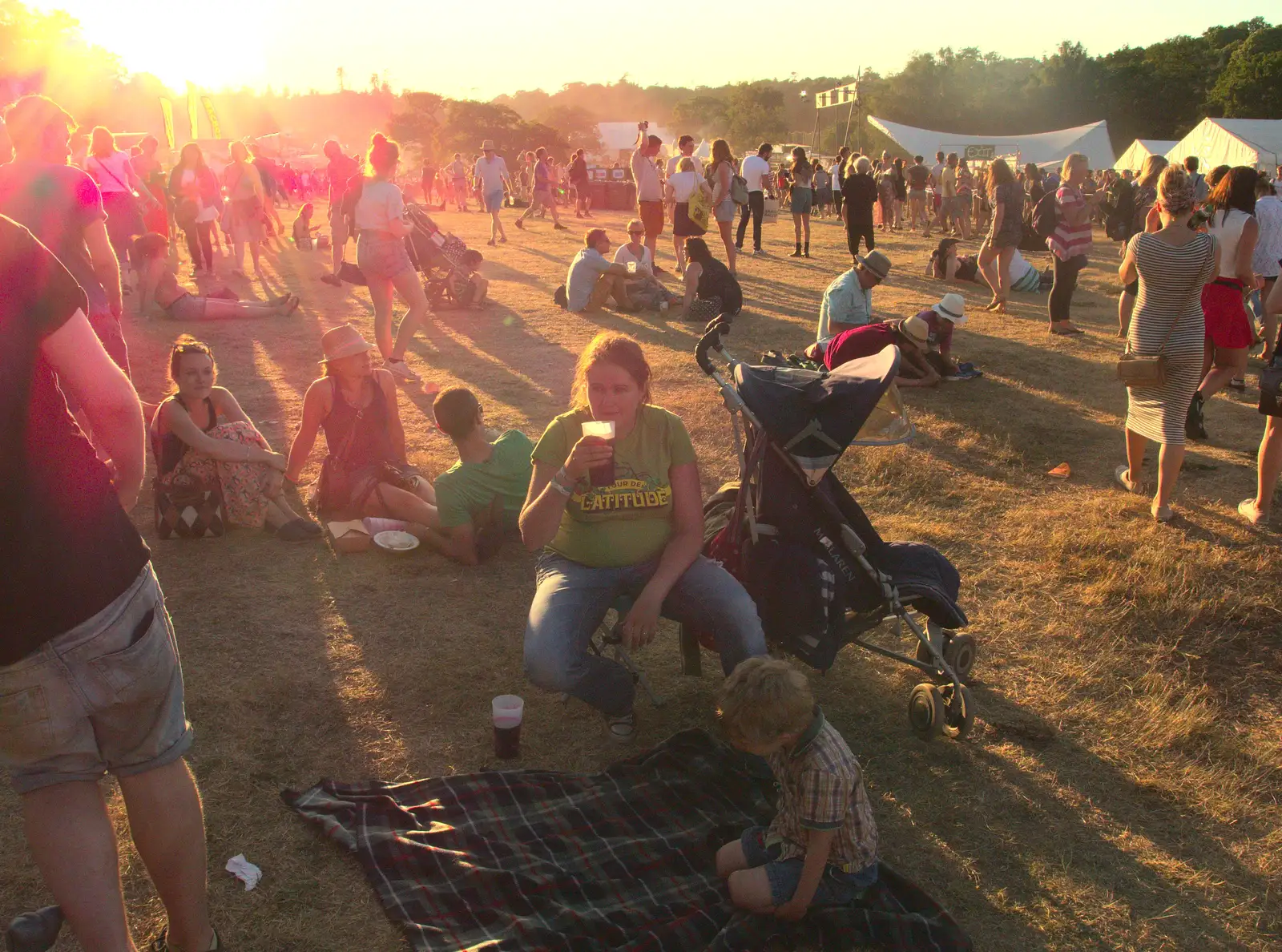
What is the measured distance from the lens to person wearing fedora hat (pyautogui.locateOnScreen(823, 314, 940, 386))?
21.6 ft

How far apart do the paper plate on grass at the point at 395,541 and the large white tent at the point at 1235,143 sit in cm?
2824

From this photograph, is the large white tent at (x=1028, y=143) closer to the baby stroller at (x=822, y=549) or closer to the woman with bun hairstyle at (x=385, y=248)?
the woman with bun hairstyle at (x=385, y=248)

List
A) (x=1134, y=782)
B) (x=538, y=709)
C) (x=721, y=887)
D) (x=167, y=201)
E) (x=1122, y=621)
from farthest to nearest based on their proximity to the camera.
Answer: (x=167, y=201) → (x=1122, y=621) → (x=538, y=709) → (x=1134, y=782) → (x=721, y=887)

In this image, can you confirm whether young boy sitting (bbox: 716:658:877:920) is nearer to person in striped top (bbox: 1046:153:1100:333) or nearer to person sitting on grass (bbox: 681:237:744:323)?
person sitting on grass (bbox: 681:237:744:323)

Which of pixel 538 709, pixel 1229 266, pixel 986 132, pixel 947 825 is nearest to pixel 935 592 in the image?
pixel 947 825

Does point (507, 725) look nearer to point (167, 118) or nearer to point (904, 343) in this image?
point (904, 343)

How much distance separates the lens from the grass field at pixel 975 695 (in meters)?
2.85

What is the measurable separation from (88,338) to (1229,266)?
24.8ft

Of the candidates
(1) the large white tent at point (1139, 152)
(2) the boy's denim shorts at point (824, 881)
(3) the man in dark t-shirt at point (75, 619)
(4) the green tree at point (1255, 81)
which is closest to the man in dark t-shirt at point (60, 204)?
(3) the man in dark t-shirt at point (75, 619)

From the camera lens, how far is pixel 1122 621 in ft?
14.6

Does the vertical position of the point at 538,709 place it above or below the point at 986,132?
below

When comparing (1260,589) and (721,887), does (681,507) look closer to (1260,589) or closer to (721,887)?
(721,887)

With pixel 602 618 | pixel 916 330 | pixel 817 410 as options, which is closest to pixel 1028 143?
pixel 916 330

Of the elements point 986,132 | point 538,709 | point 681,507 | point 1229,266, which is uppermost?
point 986,132
